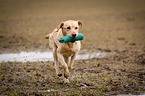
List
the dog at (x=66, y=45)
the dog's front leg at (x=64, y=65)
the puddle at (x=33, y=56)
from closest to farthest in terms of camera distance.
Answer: the dog at (x=66, y=45) → the dog's front leg at (x=64, y=65) → the puddle at (x=33, y=56)

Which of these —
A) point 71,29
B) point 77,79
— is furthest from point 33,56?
point 71,29

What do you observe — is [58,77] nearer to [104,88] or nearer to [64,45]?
[64,45]

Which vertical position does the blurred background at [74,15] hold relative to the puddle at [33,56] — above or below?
above

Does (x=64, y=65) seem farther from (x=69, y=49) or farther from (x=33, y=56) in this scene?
(x=33, y=56)

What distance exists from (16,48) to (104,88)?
6432mm

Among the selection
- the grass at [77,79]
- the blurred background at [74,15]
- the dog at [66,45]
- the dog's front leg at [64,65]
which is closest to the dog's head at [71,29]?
the dog at [66,45]

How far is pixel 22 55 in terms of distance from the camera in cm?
955

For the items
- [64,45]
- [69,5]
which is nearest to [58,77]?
[64,45]

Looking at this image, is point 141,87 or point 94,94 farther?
point 141,87

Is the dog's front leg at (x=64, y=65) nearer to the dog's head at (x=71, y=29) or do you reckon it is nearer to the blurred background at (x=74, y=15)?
the dog's head at (x=71, y=29)

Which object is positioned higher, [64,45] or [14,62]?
[64,45]

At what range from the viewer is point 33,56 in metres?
9.37

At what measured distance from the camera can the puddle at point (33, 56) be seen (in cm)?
880

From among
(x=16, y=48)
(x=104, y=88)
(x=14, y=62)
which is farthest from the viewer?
(x=16, y=48)
